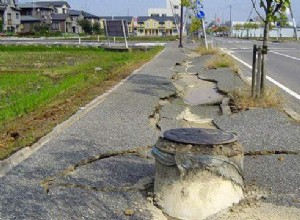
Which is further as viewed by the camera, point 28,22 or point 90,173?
point 28,22

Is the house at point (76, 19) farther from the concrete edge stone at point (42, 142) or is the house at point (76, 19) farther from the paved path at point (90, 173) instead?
the paved path at point (90, 173)

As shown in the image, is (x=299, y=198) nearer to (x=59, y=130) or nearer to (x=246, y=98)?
(x=59, y=130)

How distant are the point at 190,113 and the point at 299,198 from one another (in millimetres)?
4529

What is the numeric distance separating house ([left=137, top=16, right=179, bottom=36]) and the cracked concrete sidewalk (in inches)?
3515

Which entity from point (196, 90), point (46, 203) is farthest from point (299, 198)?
point (196, 90)

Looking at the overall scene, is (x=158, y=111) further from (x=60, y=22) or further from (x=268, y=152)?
(x=60, y=22)

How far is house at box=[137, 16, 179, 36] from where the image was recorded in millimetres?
97062

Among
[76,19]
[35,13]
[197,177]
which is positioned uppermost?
[35,13]

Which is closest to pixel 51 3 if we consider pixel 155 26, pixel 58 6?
pixel 58 6

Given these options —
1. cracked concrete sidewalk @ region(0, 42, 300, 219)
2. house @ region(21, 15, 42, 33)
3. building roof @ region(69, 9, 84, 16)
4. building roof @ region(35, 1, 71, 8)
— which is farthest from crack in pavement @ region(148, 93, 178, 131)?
building roof @ region(69, 9, 84, 16)

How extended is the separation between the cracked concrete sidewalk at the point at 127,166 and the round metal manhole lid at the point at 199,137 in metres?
0.53

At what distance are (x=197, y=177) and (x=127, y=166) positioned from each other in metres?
1.36

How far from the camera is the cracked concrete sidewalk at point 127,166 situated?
395 cm

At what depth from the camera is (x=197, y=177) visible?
3.89 metres
